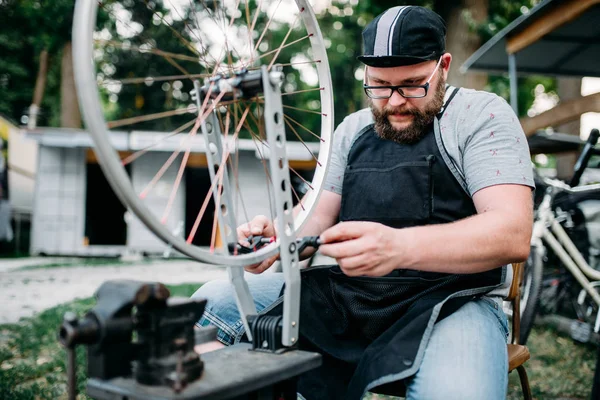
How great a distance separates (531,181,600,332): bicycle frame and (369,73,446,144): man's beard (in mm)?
2386

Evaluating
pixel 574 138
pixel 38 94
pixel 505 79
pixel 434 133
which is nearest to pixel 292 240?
pixel 434 133

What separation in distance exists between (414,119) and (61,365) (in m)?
2.71

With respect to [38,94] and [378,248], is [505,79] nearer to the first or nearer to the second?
[38,94]

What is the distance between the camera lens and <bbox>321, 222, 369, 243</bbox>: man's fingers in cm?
120

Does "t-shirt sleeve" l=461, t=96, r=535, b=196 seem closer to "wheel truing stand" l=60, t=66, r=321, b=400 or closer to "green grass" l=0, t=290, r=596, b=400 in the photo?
"wheel truing stand" l=60, t=66, r=321, b=400

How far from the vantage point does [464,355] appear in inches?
50.9

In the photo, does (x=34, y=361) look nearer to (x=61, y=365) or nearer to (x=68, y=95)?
(x=61, y=365)

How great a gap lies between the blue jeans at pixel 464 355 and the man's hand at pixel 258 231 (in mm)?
169

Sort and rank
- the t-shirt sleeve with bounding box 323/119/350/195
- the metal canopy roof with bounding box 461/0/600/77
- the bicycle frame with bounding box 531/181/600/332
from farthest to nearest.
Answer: the metal canopy roof with bounding box 461/0/600/77, the bicycle frame with bounding box 531/181/600/332, the t-shirt sleeve with bounding box 323/119/350/195

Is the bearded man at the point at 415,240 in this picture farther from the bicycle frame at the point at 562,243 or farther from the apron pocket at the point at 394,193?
the bicycle frame at the point at 562,243

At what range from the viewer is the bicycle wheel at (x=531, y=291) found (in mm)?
3455

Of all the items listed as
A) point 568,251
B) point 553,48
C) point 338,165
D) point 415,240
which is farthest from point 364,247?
point 553,48

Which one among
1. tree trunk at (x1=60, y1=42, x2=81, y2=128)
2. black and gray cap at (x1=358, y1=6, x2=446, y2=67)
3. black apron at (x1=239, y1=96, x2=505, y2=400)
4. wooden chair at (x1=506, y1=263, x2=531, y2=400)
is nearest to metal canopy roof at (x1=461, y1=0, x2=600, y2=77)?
wooden chair at (x1=506, y1=263, x2=531, y2=400)

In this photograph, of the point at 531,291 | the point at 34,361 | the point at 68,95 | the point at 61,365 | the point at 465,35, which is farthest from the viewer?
the point at 68,95
